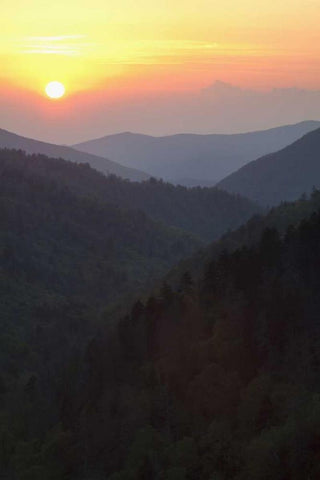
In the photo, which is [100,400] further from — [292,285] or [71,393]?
[292,285]

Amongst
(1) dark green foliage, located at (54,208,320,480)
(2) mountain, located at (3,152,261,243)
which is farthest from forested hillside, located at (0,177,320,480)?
(2) mountain, located at (3,152,261,243)

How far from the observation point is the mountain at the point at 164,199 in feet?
540

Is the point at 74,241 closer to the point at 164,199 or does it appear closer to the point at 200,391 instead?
the point at 164,199

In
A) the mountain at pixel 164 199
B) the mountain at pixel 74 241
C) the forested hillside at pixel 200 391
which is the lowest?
the forested hillside at pixel 200 391

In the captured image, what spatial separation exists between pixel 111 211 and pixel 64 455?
104 m

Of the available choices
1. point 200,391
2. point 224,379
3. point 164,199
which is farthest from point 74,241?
point 224,379

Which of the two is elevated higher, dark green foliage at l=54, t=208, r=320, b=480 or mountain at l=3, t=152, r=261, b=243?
mountain at l=3, t=152, r=261, b=243

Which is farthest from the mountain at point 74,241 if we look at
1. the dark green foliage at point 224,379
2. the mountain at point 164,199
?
the dark green foliage at point 224,379

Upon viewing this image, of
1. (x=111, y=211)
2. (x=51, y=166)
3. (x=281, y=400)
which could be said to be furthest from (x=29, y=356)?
(x=51, y=166)

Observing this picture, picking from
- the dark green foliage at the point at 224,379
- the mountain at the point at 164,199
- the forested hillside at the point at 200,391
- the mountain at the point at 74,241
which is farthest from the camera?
the mountain at the point at 164,199

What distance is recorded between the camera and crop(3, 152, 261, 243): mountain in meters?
165

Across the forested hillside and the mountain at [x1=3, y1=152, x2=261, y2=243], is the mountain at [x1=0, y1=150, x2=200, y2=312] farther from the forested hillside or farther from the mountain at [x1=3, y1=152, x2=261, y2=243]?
the forested hillside

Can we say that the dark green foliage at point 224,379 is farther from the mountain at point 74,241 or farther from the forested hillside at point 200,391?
the mountain at point 74,241

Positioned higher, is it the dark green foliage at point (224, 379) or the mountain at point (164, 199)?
the mountain at point (164, 199)
